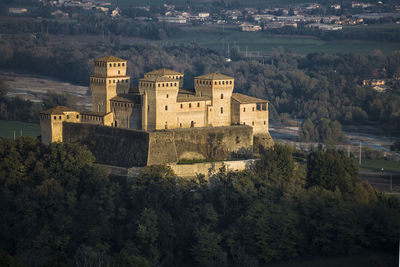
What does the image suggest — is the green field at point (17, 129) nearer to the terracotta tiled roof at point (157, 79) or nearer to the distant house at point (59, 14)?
the terracotta tiled roof at point (157, 79)

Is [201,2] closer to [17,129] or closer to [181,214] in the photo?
[17,129]

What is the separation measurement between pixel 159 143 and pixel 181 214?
3248 millimetres

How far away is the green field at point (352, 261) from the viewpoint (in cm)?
3728

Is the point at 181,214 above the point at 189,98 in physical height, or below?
below

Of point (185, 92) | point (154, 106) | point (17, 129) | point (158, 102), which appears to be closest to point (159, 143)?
point (154, 106)

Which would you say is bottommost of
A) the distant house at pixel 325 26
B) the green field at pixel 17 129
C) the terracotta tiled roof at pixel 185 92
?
the green field at pixel 17 129

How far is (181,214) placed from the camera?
39188mm

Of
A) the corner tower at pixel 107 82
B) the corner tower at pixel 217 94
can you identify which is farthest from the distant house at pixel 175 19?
the corner tower at pixel 217 94

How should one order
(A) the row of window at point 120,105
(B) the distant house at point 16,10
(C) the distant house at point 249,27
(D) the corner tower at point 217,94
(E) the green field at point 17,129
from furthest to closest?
(C) the distant house at point 249,27, (B) the distant house at point 16,10, (E) the green field at point 17,129, (D) the corner tower at point 217,94, (A) the row of window at point 120,105

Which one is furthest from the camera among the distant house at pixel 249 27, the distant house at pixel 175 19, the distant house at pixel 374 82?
the distant house at pixel 175 19

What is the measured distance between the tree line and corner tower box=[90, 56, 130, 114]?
3061 mm

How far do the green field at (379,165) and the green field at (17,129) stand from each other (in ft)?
62.9

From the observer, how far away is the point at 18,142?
4191 cm

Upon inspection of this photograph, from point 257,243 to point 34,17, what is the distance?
57.3m
